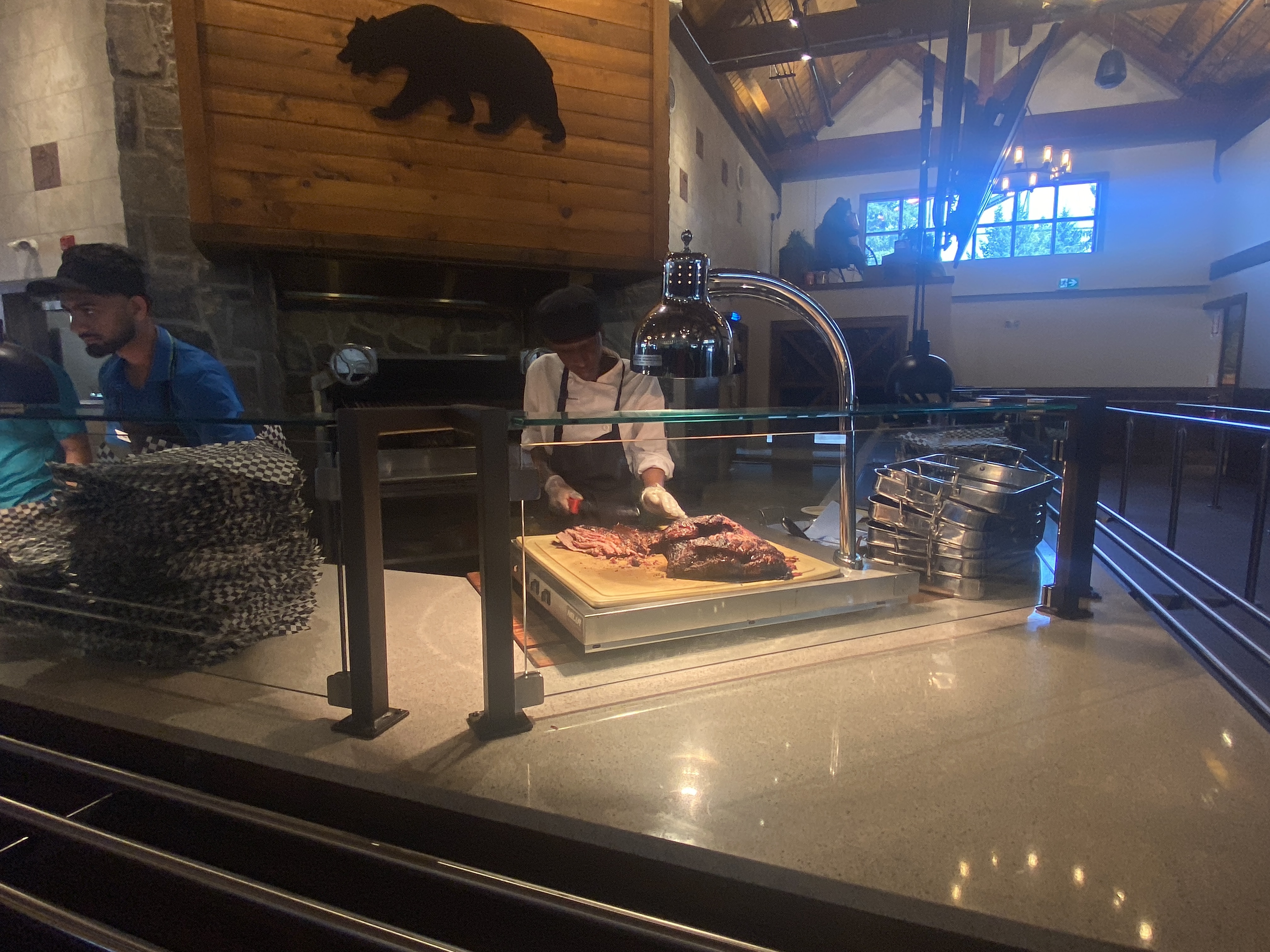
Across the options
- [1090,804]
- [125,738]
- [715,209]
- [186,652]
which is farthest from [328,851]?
[715,209]

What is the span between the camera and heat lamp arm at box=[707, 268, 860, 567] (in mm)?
1035

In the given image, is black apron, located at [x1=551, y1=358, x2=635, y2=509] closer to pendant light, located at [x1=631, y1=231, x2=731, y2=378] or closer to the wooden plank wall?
pendant light, located at [x1=631, y1=231, x2=731, y2=378]

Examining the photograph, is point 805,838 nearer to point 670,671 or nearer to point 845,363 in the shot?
point 670,671

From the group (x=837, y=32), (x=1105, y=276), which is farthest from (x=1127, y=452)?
(x=1105, y=276)

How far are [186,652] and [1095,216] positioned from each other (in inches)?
389

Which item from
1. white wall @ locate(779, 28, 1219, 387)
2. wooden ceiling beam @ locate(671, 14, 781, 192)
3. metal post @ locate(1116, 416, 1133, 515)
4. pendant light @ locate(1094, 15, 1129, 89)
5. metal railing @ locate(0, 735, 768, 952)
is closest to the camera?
metal railing @ locate(0, 735, 768, 952)

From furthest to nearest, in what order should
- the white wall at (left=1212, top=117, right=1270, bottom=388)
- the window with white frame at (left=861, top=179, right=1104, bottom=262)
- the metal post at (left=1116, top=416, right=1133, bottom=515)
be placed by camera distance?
the window with white frame at (left=861, top=179, right=1104, bottom=262) → the white wall at (left=1212, top=117, right=1270, bottom=388) → the metal post at (left=1116, top=416, right=1133, bottom=515)

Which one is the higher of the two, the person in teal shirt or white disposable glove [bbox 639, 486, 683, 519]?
the person in teal shirt

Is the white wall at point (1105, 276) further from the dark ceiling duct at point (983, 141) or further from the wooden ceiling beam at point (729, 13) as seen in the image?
the dark ceiling duct at point (983, 141)

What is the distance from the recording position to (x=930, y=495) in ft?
3.86

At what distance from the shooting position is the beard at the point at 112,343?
1496mm

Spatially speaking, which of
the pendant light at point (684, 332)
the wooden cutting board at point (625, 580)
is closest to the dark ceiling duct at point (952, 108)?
the pendant light at point (684, 332)

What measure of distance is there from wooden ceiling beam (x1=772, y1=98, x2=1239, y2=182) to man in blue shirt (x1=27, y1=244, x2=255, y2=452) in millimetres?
7158

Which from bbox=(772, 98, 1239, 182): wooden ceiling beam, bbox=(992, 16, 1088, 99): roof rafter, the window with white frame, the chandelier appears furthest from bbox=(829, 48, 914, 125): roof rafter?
the chandelier
